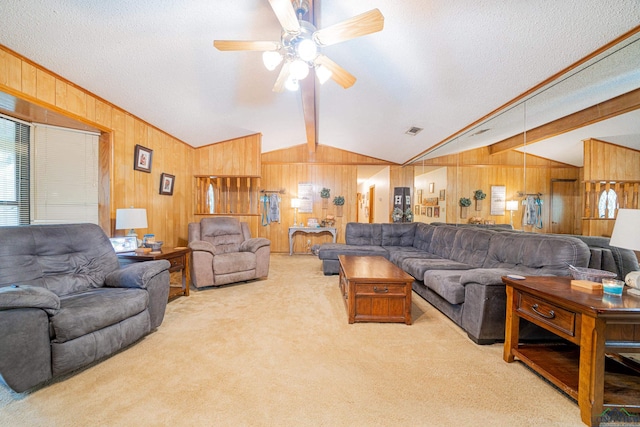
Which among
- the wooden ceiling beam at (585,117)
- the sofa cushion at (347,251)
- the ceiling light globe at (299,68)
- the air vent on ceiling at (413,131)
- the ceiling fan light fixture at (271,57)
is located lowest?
the sofa cushion at (347,251)

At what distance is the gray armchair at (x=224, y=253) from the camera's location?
3539 millimetres

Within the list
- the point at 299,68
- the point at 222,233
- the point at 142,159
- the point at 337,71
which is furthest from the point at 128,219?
the point at 337,71

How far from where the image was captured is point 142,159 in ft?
12.3

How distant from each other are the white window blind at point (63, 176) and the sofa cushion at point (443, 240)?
4.68 metres

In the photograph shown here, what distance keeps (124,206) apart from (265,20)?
112 inches

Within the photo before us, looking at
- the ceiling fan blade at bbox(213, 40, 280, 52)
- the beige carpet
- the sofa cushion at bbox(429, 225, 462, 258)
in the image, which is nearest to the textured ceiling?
the ceiling fan blade at bbox(213, 40, 280, 52)

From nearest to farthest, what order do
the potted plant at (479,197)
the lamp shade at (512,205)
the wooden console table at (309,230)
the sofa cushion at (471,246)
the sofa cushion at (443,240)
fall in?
1. the sofa cushion at (471,246)
2. the sofa cushion at (443,240)
3. the lamp shade at (512,205)
4. the potted plant at (479,197)
5. the wooden console table at (309,230)

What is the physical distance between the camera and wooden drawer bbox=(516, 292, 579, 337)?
1.41 m

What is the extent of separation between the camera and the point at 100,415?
136 centimetres

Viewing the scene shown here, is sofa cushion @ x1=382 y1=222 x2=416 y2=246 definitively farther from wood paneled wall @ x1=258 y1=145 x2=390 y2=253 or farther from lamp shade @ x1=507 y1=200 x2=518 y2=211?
wood paneled wall @ x1=258 y1=145 x2=390 y2=253

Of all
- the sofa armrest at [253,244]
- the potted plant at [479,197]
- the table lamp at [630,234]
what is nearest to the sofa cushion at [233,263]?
the sofa armrest at [253,244]

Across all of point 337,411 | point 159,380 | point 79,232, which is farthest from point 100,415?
point 79,232

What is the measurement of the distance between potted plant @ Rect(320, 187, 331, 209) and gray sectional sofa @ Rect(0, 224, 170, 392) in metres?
4.70

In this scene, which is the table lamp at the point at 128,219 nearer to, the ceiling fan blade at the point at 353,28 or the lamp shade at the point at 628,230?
the ceiling fan blade at the point at 353,28
